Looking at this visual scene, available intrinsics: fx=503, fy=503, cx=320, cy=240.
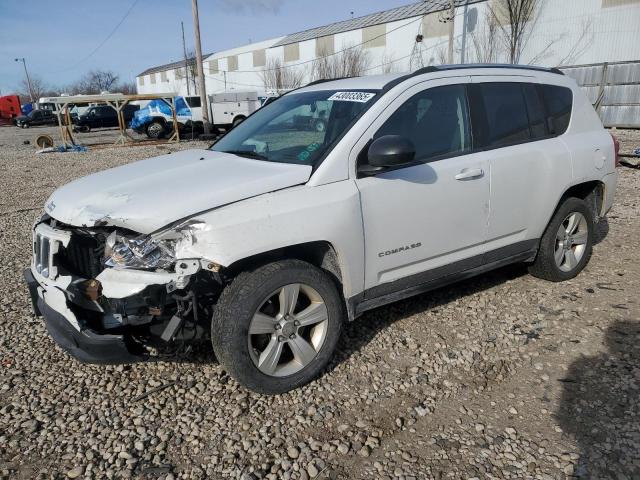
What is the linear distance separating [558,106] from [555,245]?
46.8 inches

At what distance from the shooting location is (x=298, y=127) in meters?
3.63

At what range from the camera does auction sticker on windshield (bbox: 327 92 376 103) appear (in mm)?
3322

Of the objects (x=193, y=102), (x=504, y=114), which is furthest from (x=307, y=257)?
(x=193, y=102)

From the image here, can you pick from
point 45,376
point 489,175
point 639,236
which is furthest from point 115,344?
point 639,236

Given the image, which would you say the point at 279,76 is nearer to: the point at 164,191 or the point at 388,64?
the point at 388,64

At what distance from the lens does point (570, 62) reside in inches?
1076

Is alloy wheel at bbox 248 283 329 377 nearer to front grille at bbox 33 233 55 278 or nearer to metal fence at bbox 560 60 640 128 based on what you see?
front grille at bbox 33 233 55 278

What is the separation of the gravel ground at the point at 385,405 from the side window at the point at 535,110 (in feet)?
4.54

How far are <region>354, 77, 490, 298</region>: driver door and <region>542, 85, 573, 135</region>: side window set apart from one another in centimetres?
97

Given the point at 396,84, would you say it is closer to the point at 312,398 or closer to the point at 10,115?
the point at 312,398

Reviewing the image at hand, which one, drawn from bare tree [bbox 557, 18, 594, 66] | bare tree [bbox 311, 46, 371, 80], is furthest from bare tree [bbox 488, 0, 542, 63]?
bare tree [bbox 311, 46, 371, 80]

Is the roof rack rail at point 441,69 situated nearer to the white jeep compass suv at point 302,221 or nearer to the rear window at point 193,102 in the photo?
the white jeep compass suv at point 302,221

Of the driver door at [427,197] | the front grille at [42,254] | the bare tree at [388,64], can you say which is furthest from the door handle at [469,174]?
the bare tree at [388,64]

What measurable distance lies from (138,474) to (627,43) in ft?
97.3
